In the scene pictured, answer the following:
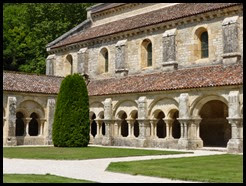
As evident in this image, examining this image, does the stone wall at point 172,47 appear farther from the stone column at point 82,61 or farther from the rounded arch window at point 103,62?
the stone column at point 82,61

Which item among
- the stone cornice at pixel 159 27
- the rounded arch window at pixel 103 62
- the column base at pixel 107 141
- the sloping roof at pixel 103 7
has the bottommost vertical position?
the column base at pixel 107 141

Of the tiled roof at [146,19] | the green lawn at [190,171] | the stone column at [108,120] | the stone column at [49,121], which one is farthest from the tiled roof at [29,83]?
the green lawn at [190,171]

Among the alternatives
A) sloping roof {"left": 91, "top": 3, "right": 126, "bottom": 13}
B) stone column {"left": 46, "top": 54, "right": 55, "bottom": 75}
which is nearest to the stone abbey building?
sloping roof {"left": 91, "top": 3, "right": 126, "bottom": 13}

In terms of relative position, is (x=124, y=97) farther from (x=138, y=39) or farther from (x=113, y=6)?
(x=113, y=6)

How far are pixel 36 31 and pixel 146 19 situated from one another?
18934 millimetres

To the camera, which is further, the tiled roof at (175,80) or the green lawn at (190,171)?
the tiled roof at (175,80)

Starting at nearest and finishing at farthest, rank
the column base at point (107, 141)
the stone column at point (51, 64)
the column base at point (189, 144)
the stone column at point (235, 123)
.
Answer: the stone column at point (235, 123) → the column base at point (189, 144) → the column base at point (107, 141) → the stone column at point (51, 64)

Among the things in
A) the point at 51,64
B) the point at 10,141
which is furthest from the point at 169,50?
the point at 51,64

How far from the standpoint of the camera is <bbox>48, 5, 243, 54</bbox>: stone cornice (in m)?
27.3

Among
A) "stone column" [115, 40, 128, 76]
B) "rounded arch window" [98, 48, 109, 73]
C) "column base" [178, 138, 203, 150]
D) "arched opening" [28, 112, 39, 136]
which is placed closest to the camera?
"column base" [178, 138, 203, 150]

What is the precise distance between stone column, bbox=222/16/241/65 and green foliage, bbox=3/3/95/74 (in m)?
24.9

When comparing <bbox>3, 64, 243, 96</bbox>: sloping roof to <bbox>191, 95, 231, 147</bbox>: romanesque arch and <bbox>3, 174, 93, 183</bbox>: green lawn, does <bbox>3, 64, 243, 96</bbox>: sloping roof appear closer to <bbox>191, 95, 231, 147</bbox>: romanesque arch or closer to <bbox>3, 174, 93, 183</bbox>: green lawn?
<bbox>191, 95, 231, 147</bbox>: romanesque arch

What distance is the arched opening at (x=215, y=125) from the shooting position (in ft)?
95.1

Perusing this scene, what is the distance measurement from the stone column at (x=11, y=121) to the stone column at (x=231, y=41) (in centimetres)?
1485
